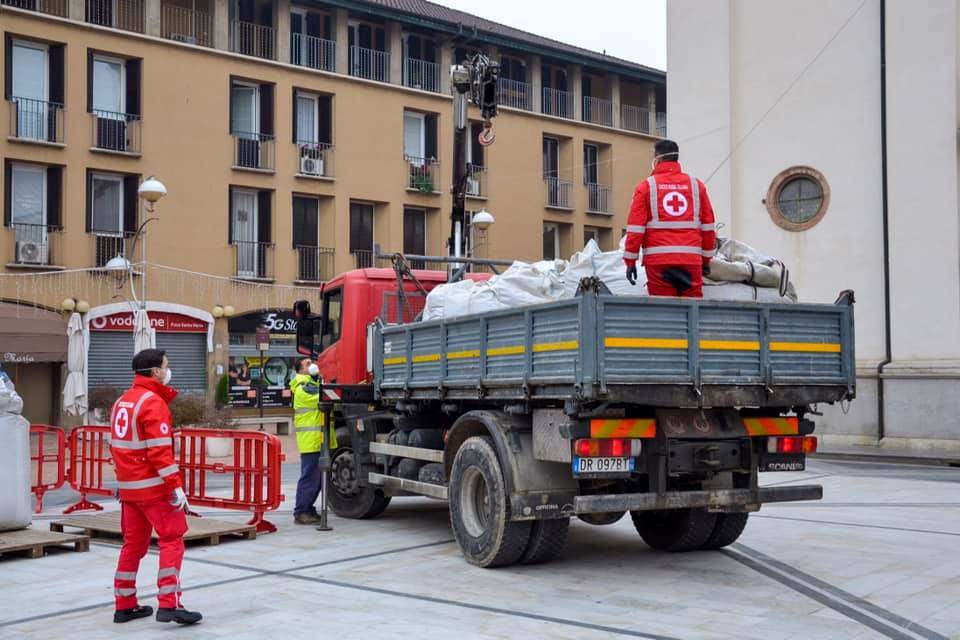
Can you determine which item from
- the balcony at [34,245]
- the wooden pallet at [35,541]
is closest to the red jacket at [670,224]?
the wooden pallet at [35,541]

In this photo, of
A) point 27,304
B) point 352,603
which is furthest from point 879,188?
point 27,304

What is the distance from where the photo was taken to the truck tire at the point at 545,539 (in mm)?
9453

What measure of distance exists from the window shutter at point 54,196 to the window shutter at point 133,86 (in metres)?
2.82

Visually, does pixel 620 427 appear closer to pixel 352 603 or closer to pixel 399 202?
pixel 352 603

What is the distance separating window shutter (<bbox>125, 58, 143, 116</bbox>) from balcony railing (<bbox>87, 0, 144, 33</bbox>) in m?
0.97

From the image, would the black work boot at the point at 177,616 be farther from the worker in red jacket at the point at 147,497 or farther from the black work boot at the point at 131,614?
the black work boot at the point at 131,614

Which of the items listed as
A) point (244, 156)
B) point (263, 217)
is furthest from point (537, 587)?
point (263, 217)

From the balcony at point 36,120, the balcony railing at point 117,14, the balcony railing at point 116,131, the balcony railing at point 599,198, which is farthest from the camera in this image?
the balcony railing at point 599,198

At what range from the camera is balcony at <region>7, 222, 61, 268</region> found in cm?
2945

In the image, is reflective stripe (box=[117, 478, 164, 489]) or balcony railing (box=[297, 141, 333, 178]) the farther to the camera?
balcony railing (box=[297, 141, 333, 178])

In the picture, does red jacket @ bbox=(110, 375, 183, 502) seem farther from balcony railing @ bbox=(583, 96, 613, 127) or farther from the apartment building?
balcony railing @ bbox=(583, 96, 613, 127)

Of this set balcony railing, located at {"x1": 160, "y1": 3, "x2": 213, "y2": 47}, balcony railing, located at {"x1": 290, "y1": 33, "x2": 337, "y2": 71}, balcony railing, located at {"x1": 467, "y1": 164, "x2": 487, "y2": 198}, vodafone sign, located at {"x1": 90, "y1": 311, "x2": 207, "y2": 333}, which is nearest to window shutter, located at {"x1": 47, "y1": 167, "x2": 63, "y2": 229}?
vodafone sign, located at {"x1": 90, "y1": 311, "x2": 207, "y2": 333}

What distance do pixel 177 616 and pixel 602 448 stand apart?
3193 millimetres

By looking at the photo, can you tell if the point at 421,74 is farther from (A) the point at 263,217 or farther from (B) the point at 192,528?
(B) the point at 192,528
